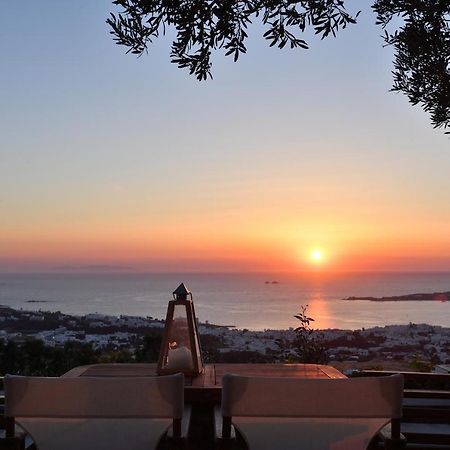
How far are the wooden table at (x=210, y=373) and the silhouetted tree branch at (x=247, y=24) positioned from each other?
1.54 metres

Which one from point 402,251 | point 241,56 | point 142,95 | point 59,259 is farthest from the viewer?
point 59,259

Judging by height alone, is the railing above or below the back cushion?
below

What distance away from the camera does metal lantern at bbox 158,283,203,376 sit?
3723mm

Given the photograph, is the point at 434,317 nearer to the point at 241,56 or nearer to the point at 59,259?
the point at 241,56

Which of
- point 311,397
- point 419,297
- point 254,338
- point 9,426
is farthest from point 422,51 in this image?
point 419,297

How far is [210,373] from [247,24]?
2014mm

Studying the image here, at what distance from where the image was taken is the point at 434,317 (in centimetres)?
847

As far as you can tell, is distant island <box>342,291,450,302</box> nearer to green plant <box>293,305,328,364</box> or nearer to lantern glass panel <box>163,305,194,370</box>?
green plant <box>293,305,328,364</box>

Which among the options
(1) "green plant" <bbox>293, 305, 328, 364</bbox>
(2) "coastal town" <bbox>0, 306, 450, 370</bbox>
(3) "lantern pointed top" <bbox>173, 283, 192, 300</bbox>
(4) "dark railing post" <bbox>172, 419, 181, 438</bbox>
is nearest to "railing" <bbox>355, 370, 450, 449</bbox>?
(3) "lantern pointed top" <bbox>173, 283, 192, 300</bbox>

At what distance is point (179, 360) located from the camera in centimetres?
372

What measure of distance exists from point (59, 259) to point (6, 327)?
17.4 meters

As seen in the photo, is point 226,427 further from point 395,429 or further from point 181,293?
point 181,293

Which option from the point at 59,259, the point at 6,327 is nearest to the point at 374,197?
the point at 6,327

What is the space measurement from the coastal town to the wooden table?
162 cm
